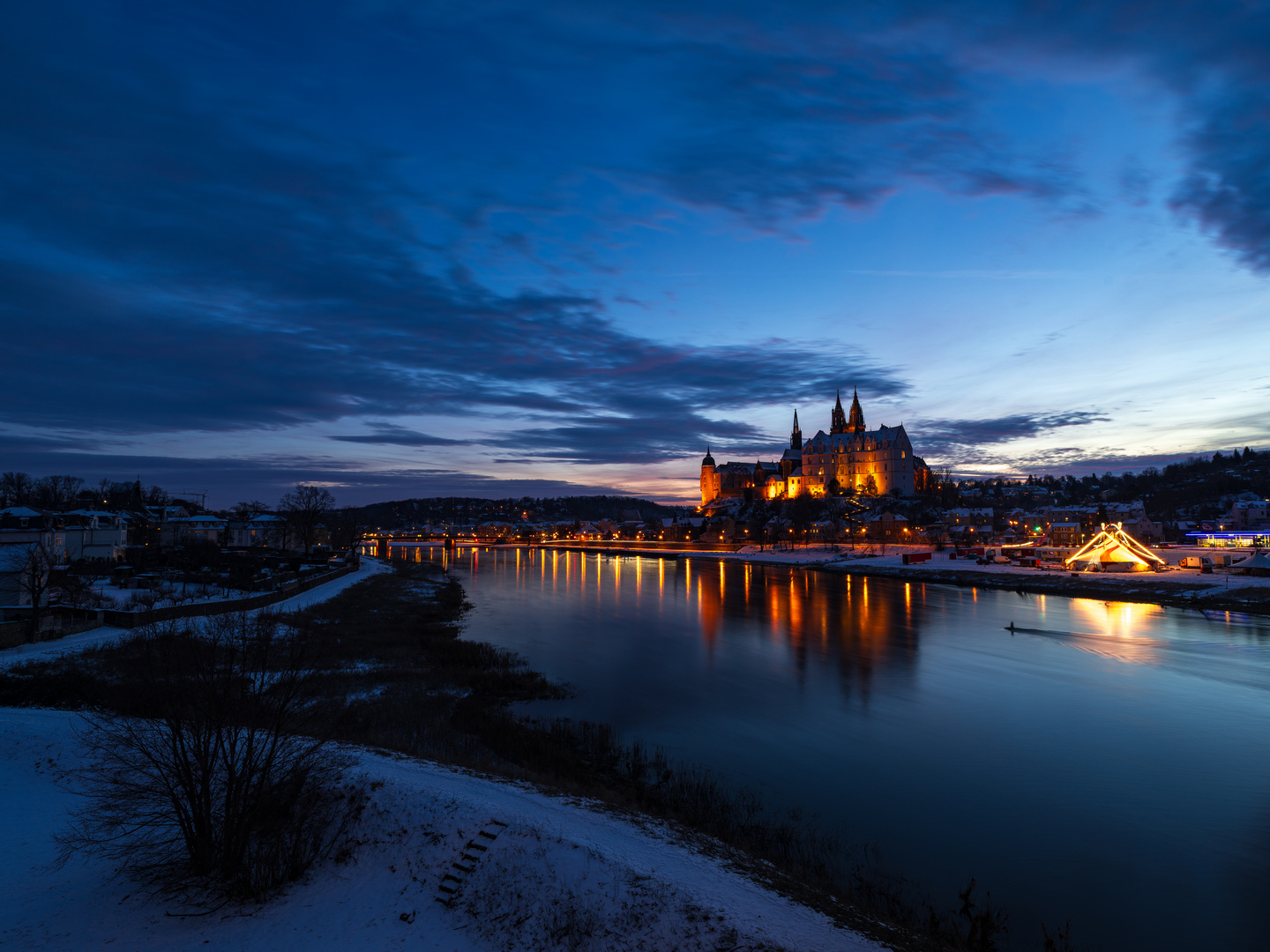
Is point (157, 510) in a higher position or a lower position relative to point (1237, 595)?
higher

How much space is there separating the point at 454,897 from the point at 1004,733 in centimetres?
1766

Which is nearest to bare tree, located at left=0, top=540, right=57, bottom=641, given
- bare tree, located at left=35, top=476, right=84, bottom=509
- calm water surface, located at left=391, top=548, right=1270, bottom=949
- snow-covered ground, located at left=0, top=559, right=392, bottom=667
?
snow-covered ground, located at left=0, top=559, right=392, bottom=667

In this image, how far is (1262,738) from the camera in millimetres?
18922

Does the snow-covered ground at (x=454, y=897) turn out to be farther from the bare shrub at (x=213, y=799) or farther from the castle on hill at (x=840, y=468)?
the castle on hill at (x=840, y=468)

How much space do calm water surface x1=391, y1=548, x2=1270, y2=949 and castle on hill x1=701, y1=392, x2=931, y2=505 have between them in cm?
10249

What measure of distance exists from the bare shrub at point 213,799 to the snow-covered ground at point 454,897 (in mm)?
357

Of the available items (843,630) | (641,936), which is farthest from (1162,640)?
(641,936)

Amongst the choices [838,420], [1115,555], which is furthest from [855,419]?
[1115,555]

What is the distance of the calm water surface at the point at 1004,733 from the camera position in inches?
452

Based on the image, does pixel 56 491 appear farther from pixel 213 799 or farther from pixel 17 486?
pixel 213 799

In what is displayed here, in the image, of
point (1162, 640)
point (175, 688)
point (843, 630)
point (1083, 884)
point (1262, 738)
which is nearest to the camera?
point (175, 688)

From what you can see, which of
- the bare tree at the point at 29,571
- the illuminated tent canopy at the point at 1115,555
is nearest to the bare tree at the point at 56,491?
the bare tree at the point at 29,571

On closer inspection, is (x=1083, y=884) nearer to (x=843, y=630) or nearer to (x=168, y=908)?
(x=168, y=908)

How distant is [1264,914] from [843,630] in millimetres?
28580
